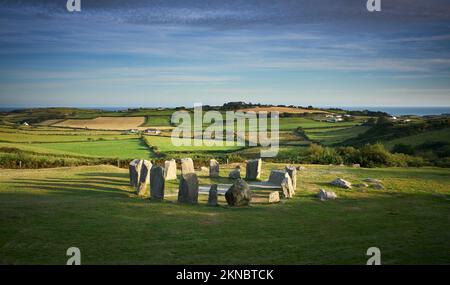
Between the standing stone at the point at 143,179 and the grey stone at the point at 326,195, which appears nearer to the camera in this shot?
the grey stone at the point at 326,195

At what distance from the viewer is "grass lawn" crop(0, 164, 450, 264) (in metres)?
12.8

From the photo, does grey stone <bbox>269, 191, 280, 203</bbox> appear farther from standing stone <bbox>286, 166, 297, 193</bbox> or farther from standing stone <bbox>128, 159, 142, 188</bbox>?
standing stone <bbox>128, 159, 142, 188</bbox>

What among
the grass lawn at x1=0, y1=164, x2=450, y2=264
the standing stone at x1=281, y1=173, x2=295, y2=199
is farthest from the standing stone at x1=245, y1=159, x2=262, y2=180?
the standing stone at x1=281, y1=173, x2=295, y2=199

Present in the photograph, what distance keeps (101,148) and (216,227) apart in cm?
3571

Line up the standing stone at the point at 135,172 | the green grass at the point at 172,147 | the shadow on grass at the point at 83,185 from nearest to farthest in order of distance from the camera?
1. the shadow on grass at the point at 83,185
2. the standing stone at the point at 135,172
3. the green grass at the point at 172,147

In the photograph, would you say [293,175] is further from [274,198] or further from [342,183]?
[274,198]

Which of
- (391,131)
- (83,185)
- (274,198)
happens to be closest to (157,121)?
(391,131)

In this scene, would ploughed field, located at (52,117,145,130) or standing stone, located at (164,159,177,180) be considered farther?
ploughed field, located at (52,117,145,130)

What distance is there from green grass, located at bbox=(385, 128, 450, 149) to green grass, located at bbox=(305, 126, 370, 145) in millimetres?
8500

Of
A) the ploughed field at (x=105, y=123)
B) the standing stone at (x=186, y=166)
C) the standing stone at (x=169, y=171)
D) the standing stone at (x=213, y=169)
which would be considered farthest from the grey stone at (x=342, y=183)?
the ploughed field at (x=105, y=123)

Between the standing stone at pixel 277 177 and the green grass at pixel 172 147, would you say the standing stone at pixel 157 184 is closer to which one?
the standing stone at pixel 277 177

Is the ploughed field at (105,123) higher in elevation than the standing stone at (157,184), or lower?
higher

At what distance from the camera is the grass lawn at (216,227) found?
1277 centimetres

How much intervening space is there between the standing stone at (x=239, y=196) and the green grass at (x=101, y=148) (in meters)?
23.8
